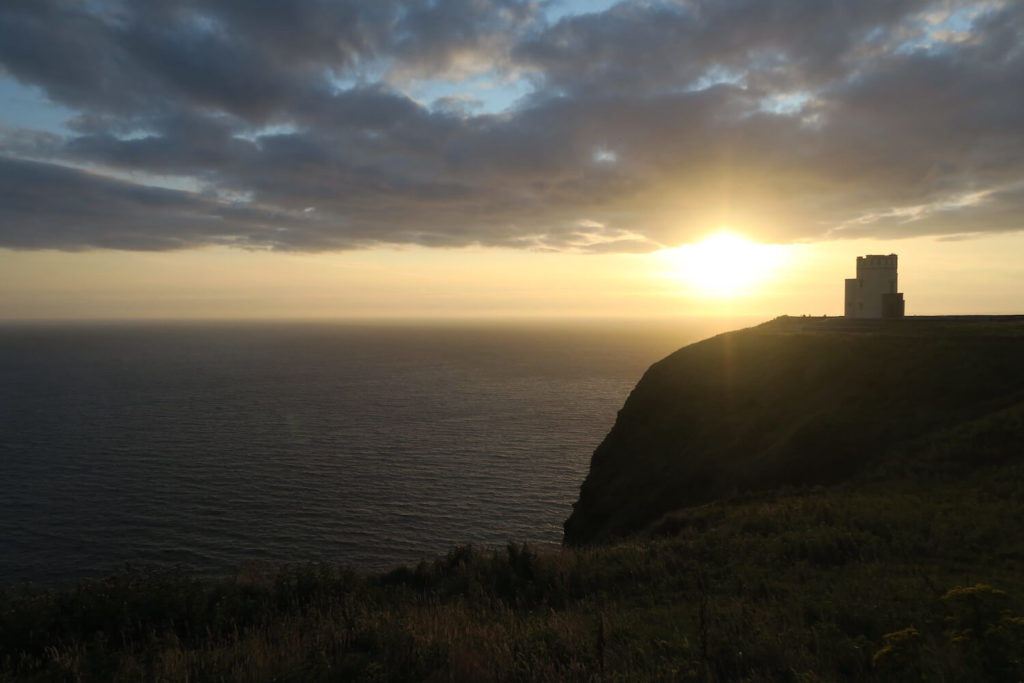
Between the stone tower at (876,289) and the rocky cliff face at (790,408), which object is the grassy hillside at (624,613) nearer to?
the rocky cliff face at (790,408)

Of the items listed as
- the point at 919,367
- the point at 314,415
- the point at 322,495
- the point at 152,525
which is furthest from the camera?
the point at 314,415

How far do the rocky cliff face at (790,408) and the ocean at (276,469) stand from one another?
28.2ft

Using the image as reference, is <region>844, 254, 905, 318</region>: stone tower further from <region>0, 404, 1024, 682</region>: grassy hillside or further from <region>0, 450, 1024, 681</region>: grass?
<region>0, 450, 1024, 681</region>: grass

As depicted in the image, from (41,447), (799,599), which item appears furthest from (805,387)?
(41,447)

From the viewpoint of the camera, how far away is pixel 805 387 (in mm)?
36031

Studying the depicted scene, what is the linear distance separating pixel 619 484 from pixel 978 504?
22690 mm

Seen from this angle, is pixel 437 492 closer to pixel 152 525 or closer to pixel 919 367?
pixel 152 525

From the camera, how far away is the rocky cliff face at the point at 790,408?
91.4 ft

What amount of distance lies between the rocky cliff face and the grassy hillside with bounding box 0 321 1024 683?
174 inches

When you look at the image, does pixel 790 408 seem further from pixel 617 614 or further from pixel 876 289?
pixel 876 289

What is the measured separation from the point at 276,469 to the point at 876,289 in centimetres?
5830

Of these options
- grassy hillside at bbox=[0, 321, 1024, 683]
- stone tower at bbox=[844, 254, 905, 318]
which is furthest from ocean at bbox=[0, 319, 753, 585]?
stone tower at bbox=[844, 254, 905, 318]

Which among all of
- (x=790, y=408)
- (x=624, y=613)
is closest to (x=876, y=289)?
(x=790, y=408)

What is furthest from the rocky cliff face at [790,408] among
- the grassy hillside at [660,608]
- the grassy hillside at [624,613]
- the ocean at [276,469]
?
the grassy hillside at [624,613]
